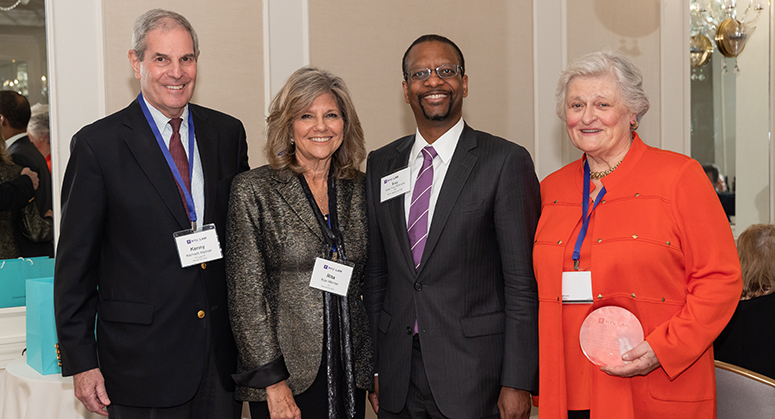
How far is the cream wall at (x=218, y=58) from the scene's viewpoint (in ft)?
9.94

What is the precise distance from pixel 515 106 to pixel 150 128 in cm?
302

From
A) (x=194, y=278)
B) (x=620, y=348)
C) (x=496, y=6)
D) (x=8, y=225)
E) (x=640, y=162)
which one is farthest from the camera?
(x=496, y=6)

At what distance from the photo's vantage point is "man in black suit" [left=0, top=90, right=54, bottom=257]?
2855 millimetres

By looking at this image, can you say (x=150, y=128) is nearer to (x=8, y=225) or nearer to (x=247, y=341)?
(x=247, y=341)

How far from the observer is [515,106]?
4.45 m

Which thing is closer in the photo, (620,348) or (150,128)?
(620,348)

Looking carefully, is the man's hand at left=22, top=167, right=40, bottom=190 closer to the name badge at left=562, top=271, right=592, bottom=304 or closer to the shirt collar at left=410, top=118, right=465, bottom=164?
the shirt collar at left=410, top=118, right=465, bottom=164

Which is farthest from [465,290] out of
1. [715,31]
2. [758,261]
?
[715,31]

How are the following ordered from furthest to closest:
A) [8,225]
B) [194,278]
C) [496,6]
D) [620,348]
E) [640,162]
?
[496,6] → [8,225] → [194,278] → [640,162] → [620,348]

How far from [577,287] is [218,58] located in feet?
7.87

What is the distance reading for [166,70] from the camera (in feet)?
6.89

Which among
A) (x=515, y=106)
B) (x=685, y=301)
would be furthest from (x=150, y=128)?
(x=515, y=106)

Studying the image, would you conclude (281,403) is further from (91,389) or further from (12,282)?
(12,282)

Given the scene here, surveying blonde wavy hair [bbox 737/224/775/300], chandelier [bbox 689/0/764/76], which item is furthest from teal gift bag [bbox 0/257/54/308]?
chandelier [bbox 689/0/764/76]
